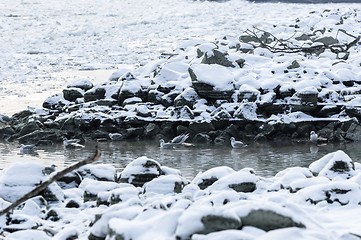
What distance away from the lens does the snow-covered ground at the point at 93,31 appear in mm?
15719

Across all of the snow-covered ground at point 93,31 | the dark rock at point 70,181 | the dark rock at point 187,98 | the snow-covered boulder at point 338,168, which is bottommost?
the snow-covered ground at point 93,31

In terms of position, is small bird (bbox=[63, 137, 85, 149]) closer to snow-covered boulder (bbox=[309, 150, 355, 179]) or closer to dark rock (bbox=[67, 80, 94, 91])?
dark rock (bbox=[67, 80, 94, 91])

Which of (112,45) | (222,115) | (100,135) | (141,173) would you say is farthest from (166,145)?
(112,45)

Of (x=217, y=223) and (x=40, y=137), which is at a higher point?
(x=217, y=223)

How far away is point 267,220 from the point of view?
360 centimetres

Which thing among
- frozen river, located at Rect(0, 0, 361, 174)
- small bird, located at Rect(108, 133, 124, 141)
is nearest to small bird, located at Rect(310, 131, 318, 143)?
frozen river, located at Rect(0, 0, 361, 174)

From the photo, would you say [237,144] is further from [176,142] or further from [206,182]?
[206,182]

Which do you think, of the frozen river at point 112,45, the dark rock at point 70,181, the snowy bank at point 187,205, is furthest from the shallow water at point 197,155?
the snowy bank at point 187,205

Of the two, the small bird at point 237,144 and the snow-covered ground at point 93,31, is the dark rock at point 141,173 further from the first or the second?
the snow-covered ground at point 93,31

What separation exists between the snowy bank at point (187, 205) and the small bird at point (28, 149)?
3391 mm

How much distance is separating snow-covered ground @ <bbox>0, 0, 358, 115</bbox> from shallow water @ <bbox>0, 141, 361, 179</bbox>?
2.65 metres

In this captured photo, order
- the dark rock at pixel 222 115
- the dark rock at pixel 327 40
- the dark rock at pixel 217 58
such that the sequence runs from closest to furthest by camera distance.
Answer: the dark rock at pixel 222 115
the dark rock at pixel 217 58
the dark rock at pixel 327 40

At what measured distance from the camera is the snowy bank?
360cm

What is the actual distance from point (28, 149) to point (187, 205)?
6563 millimetres
